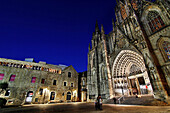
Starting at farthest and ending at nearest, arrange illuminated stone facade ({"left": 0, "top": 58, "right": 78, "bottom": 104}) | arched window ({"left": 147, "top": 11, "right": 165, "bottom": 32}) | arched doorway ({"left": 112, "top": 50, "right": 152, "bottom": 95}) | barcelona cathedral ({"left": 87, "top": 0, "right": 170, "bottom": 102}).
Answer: illuminated stone facade ({"left": 0, "top": 58, "right": 78, "bottom": 104}) → arched doorway ({"left": 112, "top": 50, "right": 152, "bottom": 95}) → arched window ({"left": 147, "top": 11, "right": 165, "bottom": 32}) → barcelona cathedral ({"left": 87, "top": 0, "right": 170, "bottom": 102})

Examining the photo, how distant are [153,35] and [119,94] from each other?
12815 mm

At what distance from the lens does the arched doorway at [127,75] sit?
58.0 feet

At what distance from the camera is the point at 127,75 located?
62.5ft

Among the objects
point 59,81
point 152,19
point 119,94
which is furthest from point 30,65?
point 152,19

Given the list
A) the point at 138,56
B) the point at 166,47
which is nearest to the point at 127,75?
the point at 138,56

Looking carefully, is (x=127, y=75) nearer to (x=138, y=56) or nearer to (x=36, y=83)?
(x=138, y=56)

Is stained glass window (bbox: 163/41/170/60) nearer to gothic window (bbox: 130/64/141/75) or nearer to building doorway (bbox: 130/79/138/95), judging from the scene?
gothic window (bbox: 130/64/141/75)

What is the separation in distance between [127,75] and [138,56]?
5.52 m

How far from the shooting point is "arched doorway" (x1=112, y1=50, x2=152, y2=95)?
17.7 metres

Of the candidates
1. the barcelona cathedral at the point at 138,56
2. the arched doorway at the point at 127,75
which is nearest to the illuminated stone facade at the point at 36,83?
the barcelona cathedral at the point at 138,56

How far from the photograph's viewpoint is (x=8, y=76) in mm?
19875

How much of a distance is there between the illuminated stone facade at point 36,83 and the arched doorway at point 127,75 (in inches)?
549

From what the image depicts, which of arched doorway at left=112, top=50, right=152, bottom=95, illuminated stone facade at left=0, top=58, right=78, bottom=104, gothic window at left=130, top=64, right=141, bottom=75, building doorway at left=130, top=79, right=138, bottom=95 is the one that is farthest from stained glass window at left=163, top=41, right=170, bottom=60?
illuminated stone facade at left=0, top=58, right=78, bottom=104

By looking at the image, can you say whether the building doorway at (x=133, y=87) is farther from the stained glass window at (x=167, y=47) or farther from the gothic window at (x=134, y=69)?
the stained glass window at (x=167, y=47)
